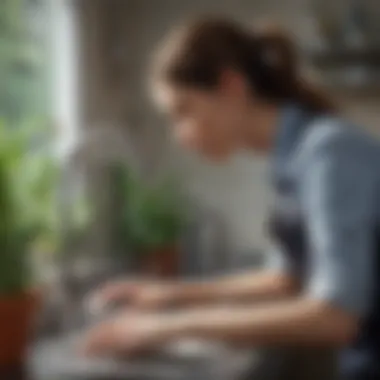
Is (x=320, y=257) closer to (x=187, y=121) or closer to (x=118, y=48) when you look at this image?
(x=187, y=121)

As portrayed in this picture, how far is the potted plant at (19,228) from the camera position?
96 centimetres

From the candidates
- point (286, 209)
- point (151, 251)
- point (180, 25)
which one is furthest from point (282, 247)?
point (180, 25)

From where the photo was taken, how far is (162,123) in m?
0.93

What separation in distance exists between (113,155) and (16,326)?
237 millimetres

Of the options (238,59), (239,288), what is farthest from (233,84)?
(239,288)

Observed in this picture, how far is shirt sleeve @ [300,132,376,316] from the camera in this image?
2.92 feet

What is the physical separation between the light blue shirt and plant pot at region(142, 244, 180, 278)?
0.13 meters

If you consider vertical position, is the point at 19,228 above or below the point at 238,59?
below

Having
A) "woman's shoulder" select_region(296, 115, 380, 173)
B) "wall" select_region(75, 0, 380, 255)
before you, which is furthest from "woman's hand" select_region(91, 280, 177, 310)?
"woman's shoulder" select_region(296, 115, 380, 173)

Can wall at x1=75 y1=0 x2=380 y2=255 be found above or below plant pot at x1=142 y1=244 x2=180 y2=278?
above

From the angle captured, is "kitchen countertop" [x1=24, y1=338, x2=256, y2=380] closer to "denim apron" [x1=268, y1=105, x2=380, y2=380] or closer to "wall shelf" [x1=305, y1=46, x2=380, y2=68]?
"denim apron" [x1=268, y1=105, x2=380, y2=380]

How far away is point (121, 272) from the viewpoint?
95 centimetres

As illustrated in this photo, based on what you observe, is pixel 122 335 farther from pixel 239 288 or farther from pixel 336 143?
pixel 336 143

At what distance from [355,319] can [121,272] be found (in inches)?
10.9
